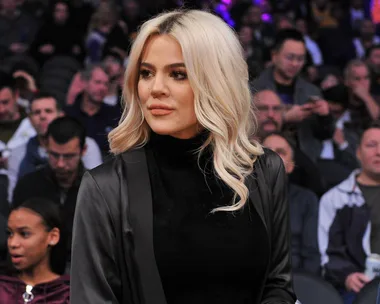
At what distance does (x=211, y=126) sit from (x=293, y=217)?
3305 mm

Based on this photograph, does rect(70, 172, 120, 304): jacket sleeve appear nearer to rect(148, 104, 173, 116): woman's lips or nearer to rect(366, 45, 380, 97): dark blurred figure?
rect(148, 104, 173, 116): woman's lips

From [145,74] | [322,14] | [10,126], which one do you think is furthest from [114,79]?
[145,74]

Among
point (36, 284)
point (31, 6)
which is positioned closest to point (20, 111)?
point (36, 284)

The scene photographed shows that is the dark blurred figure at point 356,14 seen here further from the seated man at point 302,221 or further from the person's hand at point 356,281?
the person's hand at point 356,281

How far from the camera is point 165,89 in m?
2.30

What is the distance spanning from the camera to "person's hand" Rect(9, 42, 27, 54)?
10815 millimetres

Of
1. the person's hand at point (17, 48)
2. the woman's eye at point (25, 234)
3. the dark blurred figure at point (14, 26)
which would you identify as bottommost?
the woman's eye at point (25, 234)

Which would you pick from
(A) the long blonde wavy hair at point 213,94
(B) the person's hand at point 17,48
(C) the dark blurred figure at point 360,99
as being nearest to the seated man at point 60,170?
(C) the dark blurred figure at point 360,99

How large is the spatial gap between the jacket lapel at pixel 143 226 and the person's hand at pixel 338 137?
5.09m

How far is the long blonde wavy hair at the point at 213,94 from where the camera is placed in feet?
7.54

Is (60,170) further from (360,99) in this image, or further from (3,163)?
(360,99)

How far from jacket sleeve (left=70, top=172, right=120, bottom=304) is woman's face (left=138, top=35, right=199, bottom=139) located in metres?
0.24

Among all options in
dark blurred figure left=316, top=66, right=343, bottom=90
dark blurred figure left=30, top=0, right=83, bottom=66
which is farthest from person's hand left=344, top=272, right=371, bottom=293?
dark blurred figure left=30, top=0, right=83, bottom=66

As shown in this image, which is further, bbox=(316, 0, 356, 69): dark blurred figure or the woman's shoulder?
bbox=(316, 0, 356, 69): dark blurred figure
